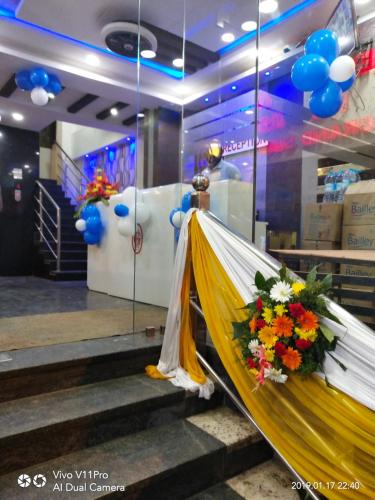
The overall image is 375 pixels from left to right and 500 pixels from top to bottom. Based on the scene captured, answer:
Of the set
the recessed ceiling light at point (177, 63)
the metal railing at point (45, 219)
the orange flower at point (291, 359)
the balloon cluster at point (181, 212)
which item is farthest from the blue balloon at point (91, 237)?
the orange flower at point (291, 359)

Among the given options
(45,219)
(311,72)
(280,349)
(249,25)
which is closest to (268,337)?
(280,349)

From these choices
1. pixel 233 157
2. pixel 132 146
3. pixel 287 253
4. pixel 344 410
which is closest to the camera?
pixel 344 410

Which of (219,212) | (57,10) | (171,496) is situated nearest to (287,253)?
(219,212)

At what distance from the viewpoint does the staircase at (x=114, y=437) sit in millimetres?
1544

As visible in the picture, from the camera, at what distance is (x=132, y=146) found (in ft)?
27.4

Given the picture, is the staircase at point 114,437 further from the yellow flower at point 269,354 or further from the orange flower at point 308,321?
the orange flower at point 308,321

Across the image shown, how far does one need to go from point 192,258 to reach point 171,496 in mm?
1206

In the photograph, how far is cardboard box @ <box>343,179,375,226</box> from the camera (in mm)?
3549

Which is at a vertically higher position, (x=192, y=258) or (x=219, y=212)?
(x=219, y=212)

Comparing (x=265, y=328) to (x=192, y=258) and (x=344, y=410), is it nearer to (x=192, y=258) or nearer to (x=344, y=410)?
(x=344, y=410)

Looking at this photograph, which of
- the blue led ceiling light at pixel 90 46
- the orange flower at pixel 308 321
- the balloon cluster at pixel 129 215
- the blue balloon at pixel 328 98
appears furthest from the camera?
the blue led ceiling light at pixel 90 46

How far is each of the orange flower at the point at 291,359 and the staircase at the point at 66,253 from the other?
17.2 ft

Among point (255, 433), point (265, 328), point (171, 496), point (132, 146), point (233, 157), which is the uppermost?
point (132, 146)

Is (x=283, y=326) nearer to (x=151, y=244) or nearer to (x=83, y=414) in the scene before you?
(x=83, y=414)
